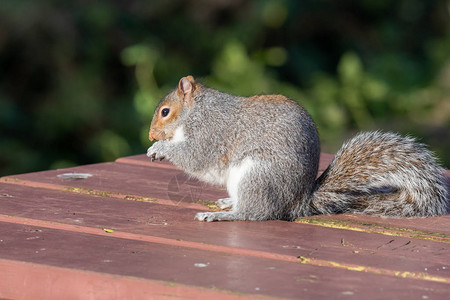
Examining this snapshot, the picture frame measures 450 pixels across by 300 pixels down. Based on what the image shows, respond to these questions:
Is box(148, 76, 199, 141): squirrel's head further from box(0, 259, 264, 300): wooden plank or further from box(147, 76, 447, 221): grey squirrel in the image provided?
box(0, 259, 264, 300): wooden plank

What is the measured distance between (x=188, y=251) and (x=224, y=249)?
0.24 feet

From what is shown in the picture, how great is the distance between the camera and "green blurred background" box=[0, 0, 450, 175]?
4.50 metres

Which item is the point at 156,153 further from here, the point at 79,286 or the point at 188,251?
the point at 79,286

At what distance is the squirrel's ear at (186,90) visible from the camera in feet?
7.44

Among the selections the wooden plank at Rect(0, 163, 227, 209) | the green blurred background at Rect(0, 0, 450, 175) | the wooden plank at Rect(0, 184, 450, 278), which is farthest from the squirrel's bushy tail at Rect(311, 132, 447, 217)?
the green blurred background at Rect(0, 0, 450, 175)

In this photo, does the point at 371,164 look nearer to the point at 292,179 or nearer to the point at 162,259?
the point at 292,179

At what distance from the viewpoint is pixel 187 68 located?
4.97 meters

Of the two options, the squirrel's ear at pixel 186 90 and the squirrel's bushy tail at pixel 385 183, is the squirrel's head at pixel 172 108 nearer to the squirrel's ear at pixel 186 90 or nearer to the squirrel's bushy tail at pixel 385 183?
the squirrel's ear at pixel 186 90

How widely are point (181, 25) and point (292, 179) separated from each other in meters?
3.43

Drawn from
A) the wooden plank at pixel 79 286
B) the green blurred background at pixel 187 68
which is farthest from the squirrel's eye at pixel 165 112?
the green blurred background at pixel 187 68

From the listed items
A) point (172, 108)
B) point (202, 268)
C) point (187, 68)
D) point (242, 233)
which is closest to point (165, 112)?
point (172, 108)

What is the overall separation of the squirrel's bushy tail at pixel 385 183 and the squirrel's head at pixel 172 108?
18.1 inches

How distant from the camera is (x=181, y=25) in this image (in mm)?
5246

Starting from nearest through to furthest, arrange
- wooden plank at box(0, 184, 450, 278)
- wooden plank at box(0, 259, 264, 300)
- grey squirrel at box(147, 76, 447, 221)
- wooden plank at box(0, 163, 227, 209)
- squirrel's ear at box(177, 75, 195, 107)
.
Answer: wooden plank at box(0, 259, 264, 300), wooden plank at box(0, 184, 450, 278), grey squirrel at box(147, 76, 447, 221), wooden plank at box(0, 163, 227, 209), squirrel's ear at box(177, 75, 195, 107)
